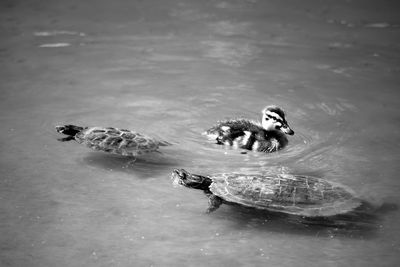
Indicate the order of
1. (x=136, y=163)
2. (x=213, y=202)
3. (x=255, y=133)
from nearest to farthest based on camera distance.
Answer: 1. (x=213, y=202)
2. (x=136, y=163)
3. (x=255, y=133)

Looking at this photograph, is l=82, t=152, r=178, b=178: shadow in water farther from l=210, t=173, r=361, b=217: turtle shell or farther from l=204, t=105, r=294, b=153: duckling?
l=210, t=173, r=361, b=217: turtle shell

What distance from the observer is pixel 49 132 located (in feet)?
23.8

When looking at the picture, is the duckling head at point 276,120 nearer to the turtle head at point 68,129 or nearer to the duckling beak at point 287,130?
the duckling beak at point 287,130

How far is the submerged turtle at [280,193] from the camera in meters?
5.14

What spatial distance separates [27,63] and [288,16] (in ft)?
19.3

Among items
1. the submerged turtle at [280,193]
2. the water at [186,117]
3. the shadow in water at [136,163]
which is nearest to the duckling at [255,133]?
the water at [186,117]

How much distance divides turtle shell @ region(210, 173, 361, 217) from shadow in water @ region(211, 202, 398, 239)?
0.21 metres

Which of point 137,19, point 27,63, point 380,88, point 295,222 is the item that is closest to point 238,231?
point 295,222

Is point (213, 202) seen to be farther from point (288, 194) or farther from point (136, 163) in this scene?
point (136, 163)

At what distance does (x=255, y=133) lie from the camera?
22.7ft

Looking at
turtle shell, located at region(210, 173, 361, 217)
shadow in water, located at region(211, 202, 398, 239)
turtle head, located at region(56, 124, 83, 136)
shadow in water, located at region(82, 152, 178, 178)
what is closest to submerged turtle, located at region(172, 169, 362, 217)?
turtle shell, located at region(210, 173, 361, 217)

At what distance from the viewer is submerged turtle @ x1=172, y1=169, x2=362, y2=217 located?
5.14 metres

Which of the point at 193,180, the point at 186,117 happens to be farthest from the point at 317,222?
the point at 186,117

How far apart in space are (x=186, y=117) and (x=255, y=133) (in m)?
1.29
